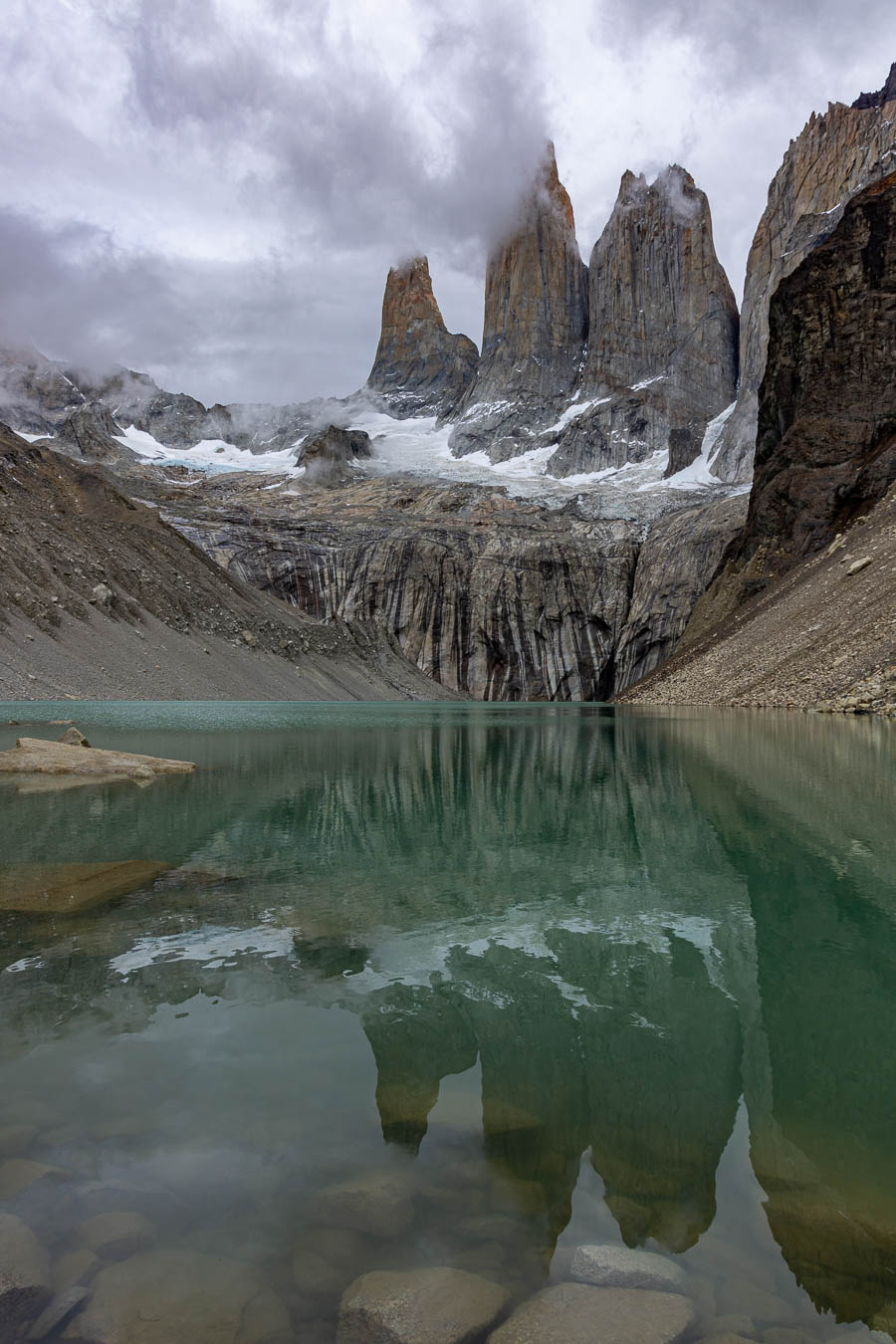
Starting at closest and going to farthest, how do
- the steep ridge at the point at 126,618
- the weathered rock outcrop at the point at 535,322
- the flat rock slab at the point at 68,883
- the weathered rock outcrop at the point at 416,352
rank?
the flat rock slab at the point at 68,883 < the steep ridge at the point at 126,618 < the weathered rock outcrop at the point at 535,322 < the weathered rock outcrop at the point at 416,352

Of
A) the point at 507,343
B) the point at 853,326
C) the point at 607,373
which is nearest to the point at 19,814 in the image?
the point at 853,326

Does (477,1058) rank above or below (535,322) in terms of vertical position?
below

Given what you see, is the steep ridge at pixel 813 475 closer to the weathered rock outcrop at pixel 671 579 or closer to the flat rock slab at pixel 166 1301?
the weathered rock outcrop at pixel 671 579

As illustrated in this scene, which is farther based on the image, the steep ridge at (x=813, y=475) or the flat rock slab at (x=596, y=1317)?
the steep ridge at (x=813, y=475)


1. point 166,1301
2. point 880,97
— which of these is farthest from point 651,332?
point 166,1301

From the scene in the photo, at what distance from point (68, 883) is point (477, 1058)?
4.56 m

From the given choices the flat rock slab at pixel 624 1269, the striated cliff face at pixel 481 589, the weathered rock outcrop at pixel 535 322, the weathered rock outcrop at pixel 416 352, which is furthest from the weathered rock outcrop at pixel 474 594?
the weathered rock outcrop at pixel 416 352

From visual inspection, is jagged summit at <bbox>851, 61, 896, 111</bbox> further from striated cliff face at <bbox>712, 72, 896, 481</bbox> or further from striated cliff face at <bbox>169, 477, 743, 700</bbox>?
striated cliff face at <bbox>169, 477, 743, 700</bbox>

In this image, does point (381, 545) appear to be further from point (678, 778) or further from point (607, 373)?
point (678, 778)

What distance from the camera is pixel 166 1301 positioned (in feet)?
6.70

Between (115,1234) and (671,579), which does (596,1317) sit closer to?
(115,1234)

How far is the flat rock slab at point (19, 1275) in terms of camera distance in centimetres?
198

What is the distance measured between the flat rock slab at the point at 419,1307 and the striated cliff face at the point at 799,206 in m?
102

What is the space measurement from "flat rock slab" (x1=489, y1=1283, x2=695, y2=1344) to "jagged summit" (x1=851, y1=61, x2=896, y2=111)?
13265cm
